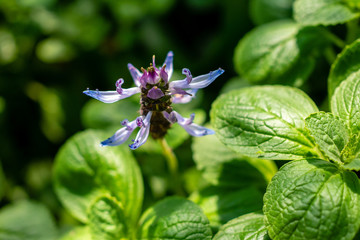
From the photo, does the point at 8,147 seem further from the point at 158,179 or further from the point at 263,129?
the point at 263,129

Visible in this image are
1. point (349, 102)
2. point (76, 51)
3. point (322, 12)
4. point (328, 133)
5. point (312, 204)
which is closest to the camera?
point (312, 204)

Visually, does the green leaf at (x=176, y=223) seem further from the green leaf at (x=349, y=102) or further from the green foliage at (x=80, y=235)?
the green leaf at (x=349, y=102)

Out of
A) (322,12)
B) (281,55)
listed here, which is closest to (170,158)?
(281,55)

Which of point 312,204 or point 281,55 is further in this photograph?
point 281,55

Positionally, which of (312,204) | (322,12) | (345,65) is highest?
(322,12)

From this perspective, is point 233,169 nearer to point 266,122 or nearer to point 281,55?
point 266,122

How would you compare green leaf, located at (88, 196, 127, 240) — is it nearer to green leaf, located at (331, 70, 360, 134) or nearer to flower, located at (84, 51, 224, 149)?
flower, located at (84, 51, 224, 149)

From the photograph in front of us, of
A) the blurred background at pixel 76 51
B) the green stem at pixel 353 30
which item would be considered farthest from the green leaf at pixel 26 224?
the green stem at pixel 353 30

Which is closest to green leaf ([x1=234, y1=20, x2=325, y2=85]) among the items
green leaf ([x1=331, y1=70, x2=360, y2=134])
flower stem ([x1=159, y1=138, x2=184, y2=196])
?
green leaf ([x1=331, y1=70, x2=360, y2=134])
